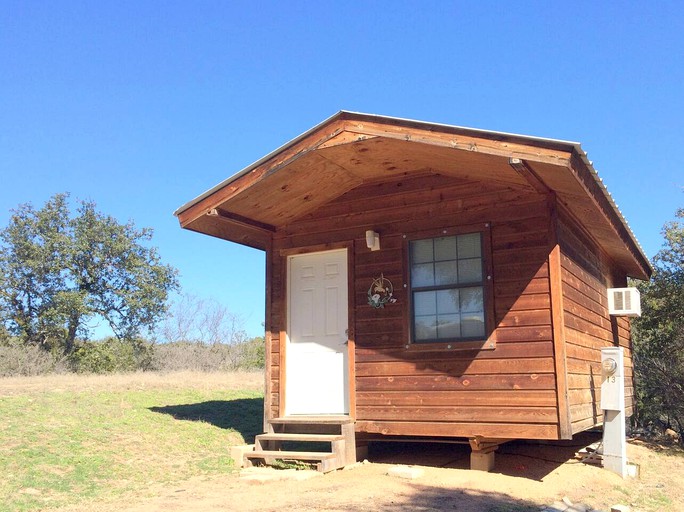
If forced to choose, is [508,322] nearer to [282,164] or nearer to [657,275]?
[282,164]

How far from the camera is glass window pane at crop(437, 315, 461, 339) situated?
264 inches

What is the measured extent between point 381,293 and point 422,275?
54 cm

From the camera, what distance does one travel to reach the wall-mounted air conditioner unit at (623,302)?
8.95 metres

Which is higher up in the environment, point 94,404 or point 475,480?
point 94,404

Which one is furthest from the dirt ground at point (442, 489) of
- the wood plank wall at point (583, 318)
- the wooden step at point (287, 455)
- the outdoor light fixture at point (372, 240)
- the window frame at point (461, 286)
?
the outdoor light fixture at point (372, 240)

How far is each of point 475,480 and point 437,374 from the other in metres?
1.15

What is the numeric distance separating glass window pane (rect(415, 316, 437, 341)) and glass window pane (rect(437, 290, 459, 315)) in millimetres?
131

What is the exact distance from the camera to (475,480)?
6.12 meters

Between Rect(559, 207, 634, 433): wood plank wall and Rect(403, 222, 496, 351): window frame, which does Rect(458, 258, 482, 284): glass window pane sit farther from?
Rect(559, 207, 634, 433): wood plank wall

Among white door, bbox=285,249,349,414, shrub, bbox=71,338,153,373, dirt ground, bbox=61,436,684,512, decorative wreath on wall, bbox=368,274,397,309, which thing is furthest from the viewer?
shrub, bbox=71,338,153,373

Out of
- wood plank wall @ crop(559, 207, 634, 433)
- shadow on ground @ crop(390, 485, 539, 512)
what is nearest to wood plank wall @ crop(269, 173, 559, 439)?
wood plank wall @ crop(559, 207, 634, 433)

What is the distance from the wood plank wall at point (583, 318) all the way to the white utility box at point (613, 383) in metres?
0.19

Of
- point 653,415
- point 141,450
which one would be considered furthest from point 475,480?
point 653,415

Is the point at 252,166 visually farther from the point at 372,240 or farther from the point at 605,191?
the point at 605,191
